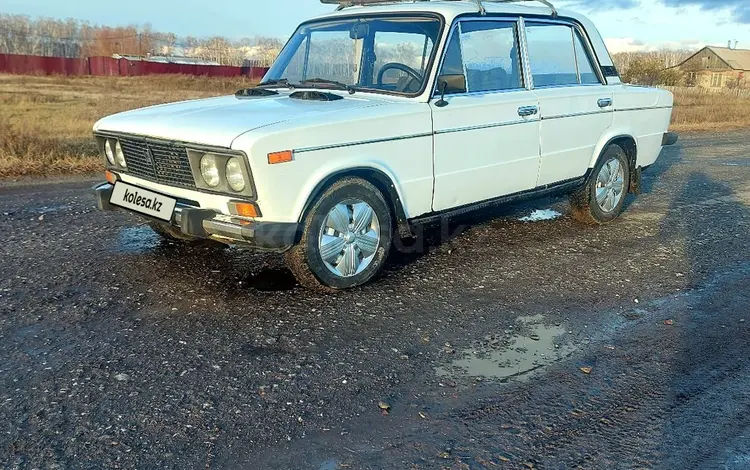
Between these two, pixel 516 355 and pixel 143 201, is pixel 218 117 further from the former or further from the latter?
pixel 516 355

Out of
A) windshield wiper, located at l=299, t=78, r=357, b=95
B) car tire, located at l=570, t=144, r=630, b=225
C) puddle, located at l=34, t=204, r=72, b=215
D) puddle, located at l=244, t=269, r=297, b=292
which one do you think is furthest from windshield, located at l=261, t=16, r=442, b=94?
puddle, located at l=34, t=204, r=72, b=215

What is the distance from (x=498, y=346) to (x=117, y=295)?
2453 millimetres

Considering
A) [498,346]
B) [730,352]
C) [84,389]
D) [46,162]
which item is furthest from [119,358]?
[46,162]

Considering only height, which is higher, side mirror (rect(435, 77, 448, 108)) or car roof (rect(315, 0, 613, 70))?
car roof (rect(315, 0, 613, 70))

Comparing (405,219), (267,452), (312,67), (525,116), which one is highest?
(312,67)

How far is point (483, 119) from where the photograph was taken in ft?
16.2

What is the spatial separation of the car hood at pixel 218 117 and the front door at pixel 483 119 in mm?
584

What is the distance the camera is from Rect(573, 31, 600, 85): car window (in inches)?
243

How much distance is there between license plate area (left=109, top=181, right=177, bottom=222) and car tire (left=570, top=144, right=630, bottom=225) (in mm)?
3940

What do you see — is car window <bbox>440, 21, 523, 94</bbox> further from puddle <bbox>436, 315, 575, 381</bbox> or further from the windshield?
puddle <bbox>436, 315, 575, 381</bbox>

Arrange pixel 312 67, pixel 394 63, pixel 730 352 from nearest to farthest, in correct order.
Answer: pixel 730 352, pixel 394 63, pixel 312 67

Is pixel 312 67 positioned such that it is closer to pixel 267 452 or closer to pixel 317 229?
pixel 317 229

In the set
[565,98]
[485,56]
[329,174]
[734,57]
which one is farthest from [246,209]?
[734,57]

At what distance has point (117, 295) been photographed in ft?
13.9
